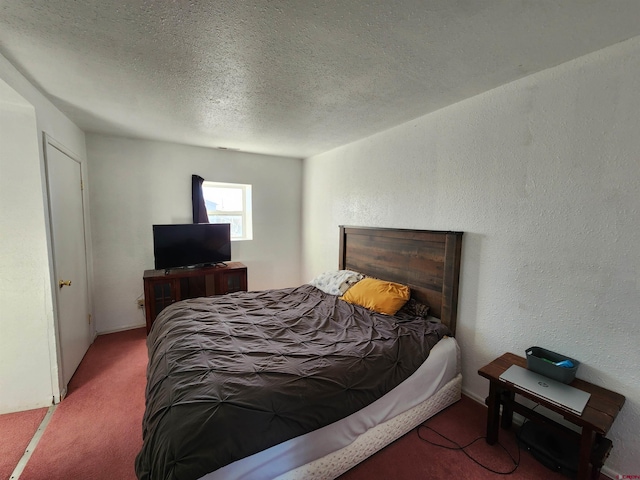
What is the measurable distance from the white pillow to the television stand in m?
1.12

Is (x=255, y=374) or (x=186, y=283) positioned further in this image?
(x=186, y=283)

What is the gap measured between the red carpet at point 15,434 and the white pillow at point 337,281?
2.41 m

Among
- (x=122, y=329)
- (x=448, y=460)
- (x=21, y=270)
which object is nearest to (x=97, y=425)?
(x=21, y=270)

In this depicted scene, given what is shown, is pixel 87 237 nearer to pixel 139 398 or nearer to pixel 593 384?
pixel 139 398

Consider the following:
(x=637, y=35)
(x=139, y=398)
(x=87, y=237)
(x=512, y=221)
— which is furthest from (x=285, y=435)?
(x=87, y=237)

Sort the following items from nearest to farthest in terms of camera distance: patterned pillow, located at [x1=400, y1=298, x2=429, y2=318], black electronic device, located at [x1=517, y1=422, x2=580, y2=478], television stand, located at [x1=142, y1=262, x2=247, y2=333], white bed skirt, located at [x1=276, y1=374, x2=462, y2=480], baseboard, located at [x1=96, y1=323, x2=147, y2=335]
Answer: white bed skirt, located at [x1=276, y1=374, x2=462, y2=480], black electronic device, located at [x1=517, y1=422, x2=580, y2=478], patterned pillow, located at [x1=400, y1=298, x2=429, y2=318], television stand, located at [x1=142, y1=262, x2=247, y2=333], baseboard, located at [x1=96, y1=323, x2=147, y2=335]

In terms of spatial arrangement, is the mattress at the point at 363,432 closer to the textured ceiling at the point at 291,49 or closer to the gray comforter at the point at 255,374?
the gray comforter at the point at 255,374

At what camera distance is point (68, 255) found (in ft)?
8.03

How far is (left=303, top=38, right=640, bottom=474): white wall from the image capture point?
1438 mm

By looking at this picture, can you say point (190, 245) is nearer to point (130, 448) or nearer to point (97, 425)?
point (97, 425)

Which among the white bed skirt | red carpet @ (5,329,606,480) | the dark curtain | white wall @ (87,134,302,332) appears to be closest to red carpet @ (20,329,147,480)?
red carpet @ (5,329,606,480)

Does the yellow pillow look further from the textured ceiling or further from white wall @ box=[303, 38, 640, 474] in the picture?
the textured ceiling

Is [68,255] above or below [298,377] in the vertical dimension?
above

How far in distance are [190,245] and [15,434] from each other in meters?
2.05
